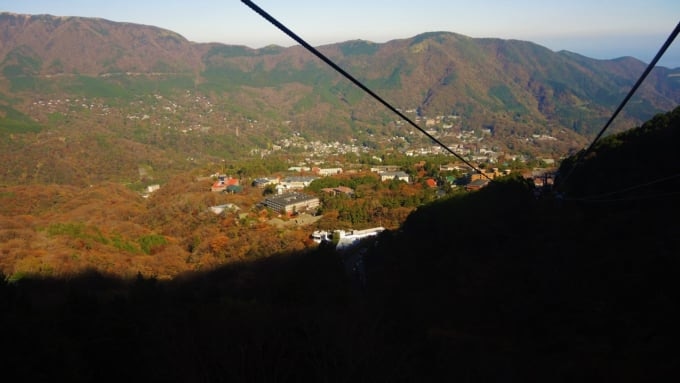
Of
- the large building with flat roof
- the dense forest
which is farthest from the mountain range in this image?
the dense forest

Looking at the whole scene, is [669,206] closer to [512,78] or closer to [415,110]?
[415,110]

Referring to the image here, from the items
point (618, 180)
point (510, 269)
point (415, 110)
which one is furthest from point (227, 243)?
point (415, 110)

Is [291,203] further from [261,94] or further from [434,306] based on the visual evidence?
[261,94]

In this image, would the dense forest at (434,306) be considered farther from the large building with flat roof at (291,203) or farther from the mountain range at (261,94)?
the mountain range at (261,94)

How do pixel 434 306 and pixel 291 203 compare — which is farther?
pixel 291 203

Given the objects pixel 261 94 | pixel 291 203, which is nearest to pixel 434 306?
pixel 291 203
